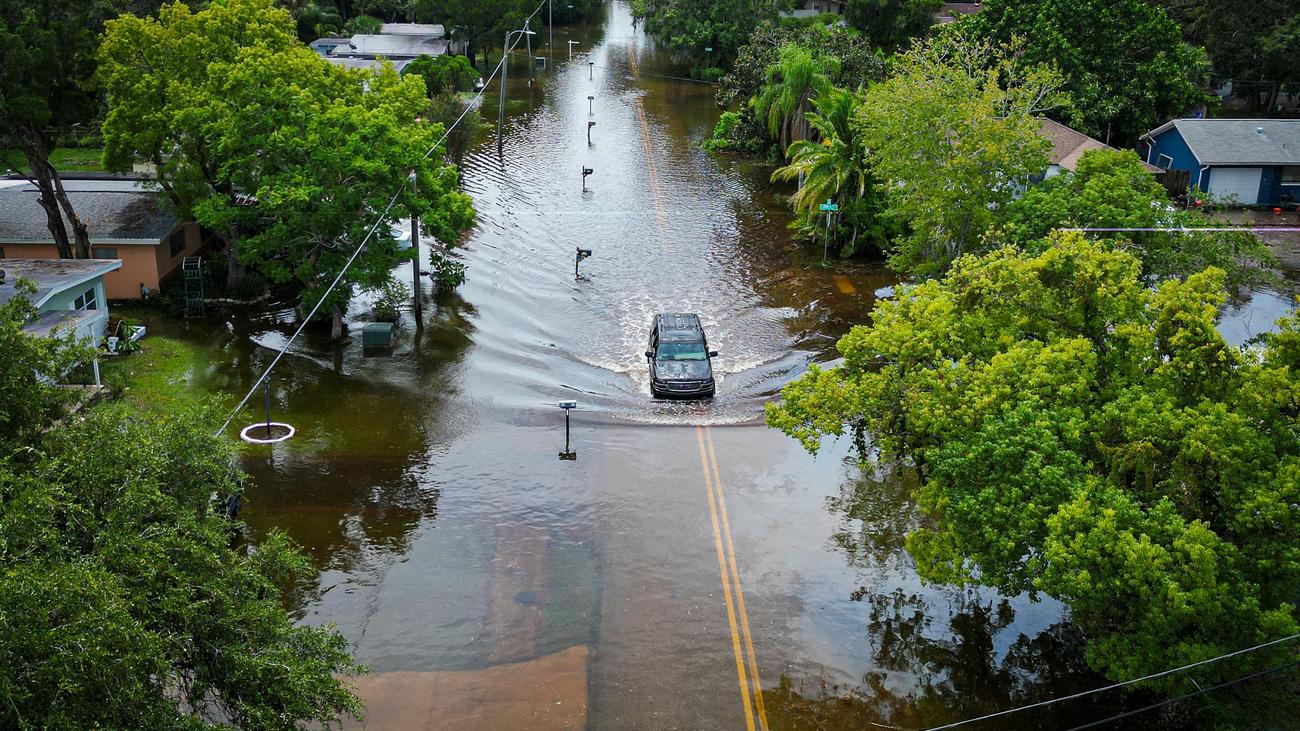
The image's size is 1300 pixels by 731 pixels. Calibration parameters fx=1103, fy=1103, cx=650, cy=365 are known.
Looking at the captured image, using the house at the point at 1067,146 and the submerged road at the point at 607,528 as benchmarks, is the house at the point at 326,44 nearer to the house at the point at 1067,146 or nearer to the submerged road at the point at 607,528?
the submerged road at the point at 607,528

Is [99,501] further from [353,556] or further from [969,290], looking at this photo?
[969,290]

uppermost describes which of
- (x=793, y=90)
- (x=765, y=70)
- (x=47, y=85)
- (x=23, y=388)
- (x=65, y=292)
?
(x=765, y=70)

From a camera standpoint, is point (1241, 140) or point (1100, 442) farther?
point (1241, 140)

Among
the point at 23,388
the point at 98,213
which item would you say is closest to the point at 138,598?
the point at 23,388

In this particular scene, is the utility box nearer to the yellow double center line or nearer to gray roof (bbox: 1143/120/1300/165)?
the yellow double center line

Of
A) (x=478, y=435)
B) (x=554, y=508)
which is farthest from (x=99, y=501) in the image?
(x=478, y=435)

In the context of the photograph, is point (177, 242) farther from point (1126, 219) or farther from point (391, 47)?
point (391, 47)
